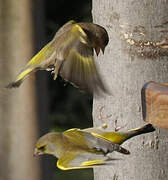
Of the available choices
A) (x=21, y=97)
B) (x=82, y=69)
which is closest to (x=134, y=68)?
(x=82, y=69)

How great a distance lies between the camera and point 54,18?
29.6 feet

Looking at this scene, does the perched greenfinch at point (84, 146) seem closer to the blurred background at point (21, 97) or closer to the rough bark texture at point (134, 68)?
the rough bark texture at point (134, 68)

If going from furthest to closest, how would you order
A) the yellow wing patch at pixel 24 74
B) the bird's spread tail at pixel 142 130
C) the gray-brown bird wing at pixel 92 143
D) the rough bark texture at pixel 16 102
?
the rough bark texture at pixel 16 102, the yellow wing patch at pixel 24 74, the bird's spread tail at pixel 142 130, the gray-brown bird wing at pixel 92 143

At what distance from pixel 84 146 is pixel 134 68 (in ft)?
1.37

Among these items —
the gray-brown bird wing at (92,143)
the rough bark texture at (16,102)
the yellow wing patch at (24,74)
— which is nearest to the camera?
the gray-brown bird wing at (92,143)

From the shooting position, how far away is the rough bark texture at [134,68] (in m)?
2.53

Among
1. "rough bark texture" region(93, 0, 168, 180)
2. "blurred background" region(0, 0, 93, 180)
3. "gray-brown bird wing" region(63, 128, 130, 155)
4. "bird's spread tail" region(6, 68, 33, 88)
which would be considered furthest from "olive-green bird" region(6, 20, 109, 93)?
"blurred background" region(0, 0, 93, 180)

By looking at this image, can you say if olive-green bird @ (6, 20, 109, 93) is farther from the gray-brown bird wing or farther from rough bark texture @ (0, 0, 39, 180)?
rough bark texture @ (0, 0, 39, 180)

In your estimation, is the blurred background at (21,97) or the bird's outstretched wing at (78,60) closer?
the bird's outstretched wing at (78,60)

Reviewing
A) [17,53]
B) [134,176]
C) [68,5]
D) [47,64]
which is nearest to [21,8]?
[17,53]

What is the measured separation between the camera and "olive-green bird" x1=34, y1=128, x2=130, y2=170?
238cm

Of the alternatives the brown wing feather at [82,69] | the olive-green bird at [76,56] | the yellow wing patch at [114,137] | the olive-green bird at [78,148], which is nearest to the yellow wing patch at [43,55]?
the olive-green bird at [76,56]

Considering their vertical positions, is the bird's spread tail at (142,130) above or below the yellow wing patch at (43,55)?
below

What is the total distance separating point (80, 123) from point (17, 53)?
5.19 metres
